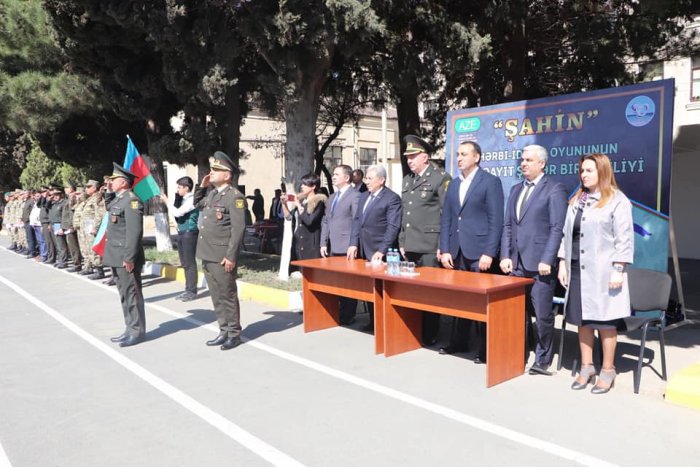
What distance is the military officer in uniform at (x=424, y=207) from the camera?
6.03 meters

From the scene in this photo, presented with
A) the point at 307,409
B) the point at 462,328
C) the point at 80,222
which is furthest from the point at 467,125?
the point at 80,222

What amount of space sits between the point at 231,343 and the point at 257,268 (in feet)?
17.5

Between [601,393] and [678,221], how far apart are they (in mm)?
11215

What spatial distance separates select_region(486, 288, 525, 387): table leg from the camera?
4.64 m

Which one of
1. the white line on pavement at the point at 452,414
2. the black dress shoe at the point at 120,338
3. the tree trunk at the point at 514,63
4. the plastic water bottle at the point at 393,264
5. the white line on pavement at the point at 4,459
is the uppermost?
the tree trunk at the point at 514,63

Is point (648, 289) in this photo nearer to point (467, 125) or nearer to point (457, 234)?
point (457, 234)

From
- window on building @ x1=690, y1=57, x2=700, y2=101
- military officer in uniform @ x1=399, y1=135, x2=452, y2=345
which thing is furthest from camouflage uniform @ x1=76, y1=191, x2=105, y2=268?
window on building @ x1=690, y1=57, x2=700, y2=101

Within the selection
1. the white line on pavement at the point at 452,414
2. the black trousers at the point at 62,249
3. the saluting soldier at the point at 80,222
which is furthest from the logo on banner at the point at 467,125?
the black trousers at the point at 62,249

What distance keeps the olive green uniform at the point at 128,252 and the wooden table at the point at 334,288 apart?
5.68 feet

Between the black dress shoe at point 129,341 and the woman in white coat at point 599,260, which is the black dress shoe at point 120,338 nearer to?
the black dress shoe at point 129,341

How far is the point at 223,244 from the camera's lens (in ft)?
19.8

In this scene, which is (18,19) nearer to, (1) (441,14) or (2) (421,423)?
(1) (441,14)

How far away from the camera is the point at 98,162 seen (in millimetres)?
16656

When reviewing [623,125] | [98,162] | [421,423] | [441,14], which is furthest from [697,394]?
[98,162]
